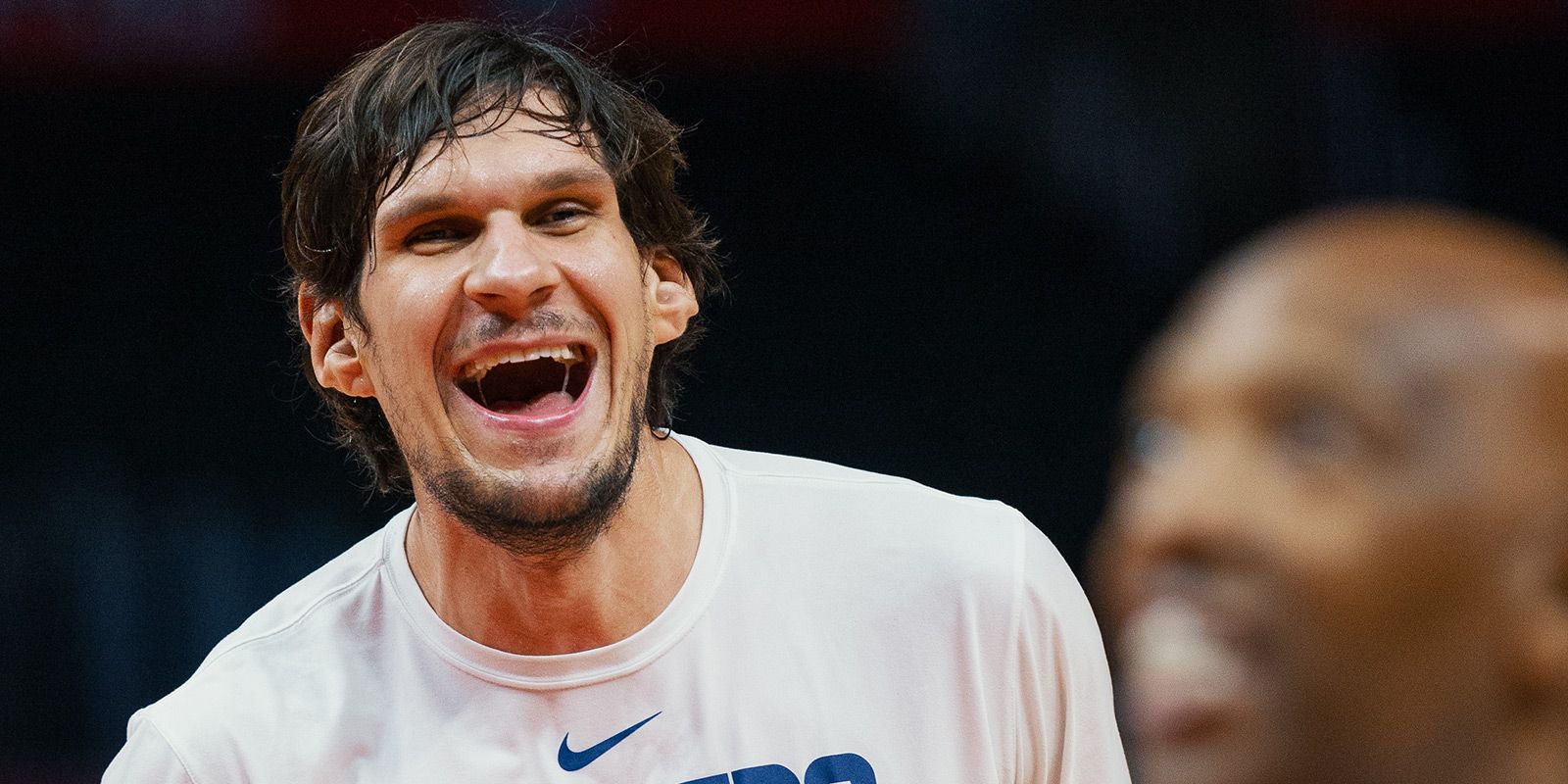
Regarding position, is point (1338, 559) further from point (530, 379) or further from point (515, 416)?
point (530, 379)

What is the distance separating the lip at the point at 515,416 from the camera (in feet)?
7.76

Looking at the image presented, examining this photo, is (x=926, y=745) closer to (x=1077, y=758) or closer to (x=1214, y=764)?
(x=1077, y=758)

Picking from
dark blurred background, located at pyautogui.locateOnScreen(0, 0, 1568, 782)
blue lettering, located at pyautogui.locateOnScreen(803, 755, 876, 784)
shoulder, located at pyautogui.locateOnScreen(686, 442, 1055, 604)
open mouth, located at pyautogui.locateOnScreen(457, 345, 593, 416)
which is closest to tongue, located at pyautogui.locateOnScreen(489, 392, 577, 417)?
open mouth, located at pyautogui.locateOnScreen(457, 345, 593, 416)

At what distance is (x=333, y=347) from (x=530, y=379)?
0.31m

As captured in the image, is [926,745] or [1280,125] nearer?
[926,745]

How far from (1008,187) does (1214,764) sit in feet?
19.9

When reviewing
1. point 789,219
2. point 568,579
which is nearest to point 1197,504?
point 568,579

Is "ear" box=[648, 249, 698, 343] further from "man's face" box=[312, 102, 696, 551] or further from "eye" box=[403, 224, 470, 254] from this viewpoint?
"eye" box=[403, 224, 470, 254]

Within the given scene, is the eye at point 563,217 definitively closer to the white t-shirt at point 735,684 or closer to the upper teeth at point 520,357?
the upper teeth at point 520,357

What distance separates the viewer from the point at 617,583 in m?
2.46

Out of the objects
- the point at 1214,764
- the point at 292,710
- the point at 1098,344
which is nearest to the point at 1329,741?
the point at 1214,764

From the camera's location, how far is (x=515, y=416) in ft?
8.00

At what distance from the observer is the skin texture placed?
2.37 m

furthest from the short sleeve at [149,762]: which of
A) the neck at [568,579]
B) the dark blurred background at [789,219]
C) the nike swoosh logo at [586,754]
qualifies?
the dark blurred background at [789,219]
